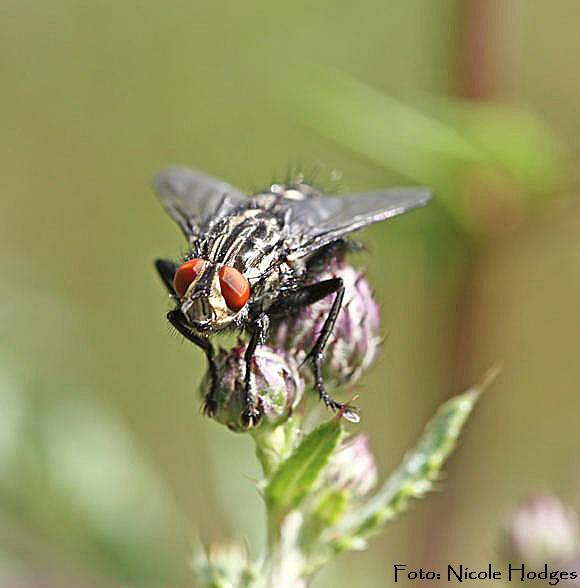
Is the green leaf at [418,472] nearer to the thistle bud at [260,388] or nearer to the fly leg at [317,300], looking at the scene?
the fly leg at [317,300]

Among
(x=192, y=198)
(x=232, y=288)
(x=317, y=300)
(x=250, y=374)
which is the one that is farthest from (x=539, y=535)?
(x=192, y=198)

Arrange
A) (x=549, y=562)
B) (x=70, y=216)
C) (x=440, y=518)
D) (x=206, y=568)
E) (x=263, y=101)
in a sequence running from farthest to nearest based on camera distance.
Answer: (x=70, y=216)
(x=263, y=101)
(x=440, y=518)
(x=549, y=562)
(x=206, y=568)

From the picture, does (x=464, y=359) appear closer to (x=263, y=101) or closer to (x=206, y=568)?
(x=206, y=568)

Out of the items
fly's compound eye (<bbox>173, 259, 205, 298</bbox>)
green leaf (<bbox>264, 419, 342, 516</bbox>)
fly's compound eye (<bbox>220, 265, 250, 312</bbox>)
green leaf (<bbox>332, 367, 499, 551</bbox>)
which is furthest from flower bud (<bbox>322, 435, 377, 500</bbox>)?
fly's compound eye (<bbox>173, 259, 205, 298</bbox>)

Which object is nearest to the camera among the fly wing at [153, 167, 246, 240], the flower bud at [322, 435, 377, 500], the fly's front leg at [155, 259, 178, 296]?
the flower bud at [322, 435, 377, 500]

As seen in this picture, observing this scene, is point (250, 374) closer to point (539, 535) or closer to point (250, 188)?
point (539, 535)

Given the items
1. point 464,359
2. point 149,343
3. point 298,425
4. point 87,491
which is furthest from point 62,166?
point 298,425

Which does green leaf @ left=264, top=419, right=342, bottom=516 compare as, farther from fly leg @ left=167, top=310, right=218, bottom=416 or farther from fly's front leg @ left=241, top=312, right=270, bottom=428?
fly leg @ left=167, top=310, right=218, bottom=416
